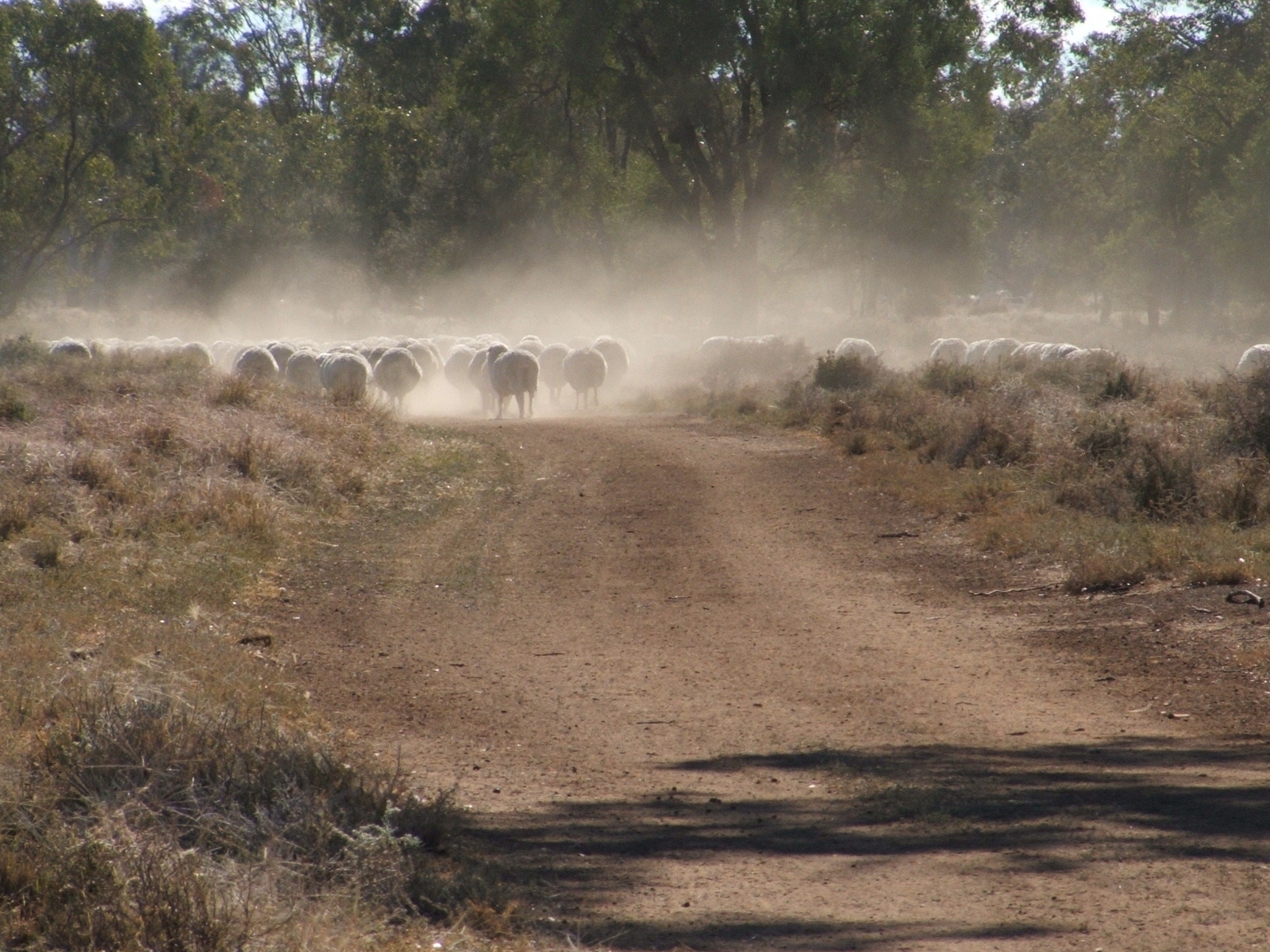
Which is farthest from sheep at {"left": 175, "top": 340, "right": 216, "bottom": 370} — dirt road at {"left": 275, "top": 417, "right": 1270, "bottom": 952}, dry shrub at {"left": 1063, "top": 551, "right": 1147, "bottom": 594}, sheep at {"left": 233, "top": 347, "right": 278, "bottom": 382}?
dry shrub at {"left": 1063, "top": 551, "right": 1147, "bottom": 594}

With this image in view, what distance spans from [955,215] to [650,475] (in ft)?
121

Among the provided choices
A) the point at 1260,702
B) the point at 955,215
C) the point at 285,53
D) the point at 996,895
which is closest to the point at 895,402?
the point at 1260,702

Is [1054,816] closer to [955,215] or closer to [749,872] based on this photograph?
[749,872]

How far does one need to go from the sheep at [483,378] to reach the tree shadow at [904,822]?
20.7 metres

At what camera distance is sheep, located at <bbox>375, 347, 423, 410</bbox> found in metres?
24.7

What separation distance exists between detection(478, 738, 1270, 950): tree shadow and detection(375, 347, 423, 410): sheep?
19499 mm

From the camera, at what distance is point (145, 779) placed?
4.63 meters

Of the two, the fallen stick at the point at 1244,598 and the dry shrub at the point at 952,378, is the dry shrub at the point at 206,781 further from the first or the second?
the dry shrub at the point at 952,378

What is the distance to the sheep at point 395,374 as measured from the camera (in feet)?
80.9

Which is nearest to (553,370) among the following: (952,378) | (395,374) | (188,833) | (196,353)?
(395,374)

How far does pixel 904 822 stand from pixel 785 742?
126 centimetres

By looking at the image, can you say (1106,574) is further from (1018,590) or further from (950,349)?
(950,349)

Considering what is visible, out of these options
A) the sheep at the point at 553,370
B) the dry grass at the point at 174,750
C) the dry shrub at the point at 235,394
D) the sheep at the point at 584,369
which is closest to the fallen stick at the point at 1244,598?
the dry grass at the point at 174,750

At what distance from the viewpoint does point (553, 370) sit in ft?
93.9
